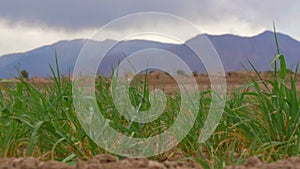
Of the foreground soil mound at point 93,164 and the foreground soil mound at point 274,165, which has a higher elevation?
the foreground soil mound at point 93,164

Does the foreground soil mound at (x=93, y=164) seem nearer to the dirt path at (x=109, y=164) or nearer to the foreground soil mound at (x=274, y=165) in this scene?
the dirt path at (x=109, y=164)

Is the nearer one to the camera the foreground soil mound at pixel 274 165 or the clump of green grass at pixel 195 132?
the foreground soil mound at pixel 274 165

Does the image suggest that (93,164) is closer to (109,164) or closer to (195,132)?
(109,164)

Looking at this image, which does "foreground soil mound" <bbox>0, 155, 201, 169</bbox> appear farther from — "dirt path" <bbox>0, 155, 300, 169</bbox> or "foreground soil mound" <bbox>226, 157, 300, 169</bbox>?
"foreground soil mound" <bbox>226, 157, 300, 169</bbox>

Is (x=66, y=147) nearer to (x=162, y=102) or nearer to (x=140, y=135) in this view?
(x=140, y=135)

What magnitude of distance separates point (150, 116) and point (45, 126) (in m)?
0.78

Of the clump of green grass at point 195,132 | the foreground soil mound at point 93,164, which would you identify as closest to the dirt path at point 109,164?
the foreground soil mound at point 93,164

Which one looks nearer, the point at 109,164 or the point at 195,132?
the point at 109,164

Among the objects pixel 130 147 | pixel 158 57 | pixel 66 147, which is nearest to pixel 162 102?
pixel 158 57

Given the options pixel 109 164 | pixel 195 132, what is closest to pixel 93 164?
pixel 109 164

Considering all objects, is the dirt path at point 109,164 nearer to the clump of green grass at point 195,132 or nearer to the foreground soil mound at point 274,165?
the foreground soil mound at point 274,165

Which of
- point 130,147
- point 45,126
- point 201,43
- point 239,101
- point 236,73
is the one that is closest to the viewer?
point 45,126

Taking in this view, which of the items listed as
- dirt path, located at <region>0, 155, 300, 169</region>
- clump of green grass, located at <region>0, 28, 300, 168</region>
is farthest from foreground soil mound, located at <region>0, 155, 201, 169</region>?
clump of green grass, located at <region>0, 28, 300, 168</region>

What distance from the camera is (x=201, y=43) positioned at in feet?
10.7
